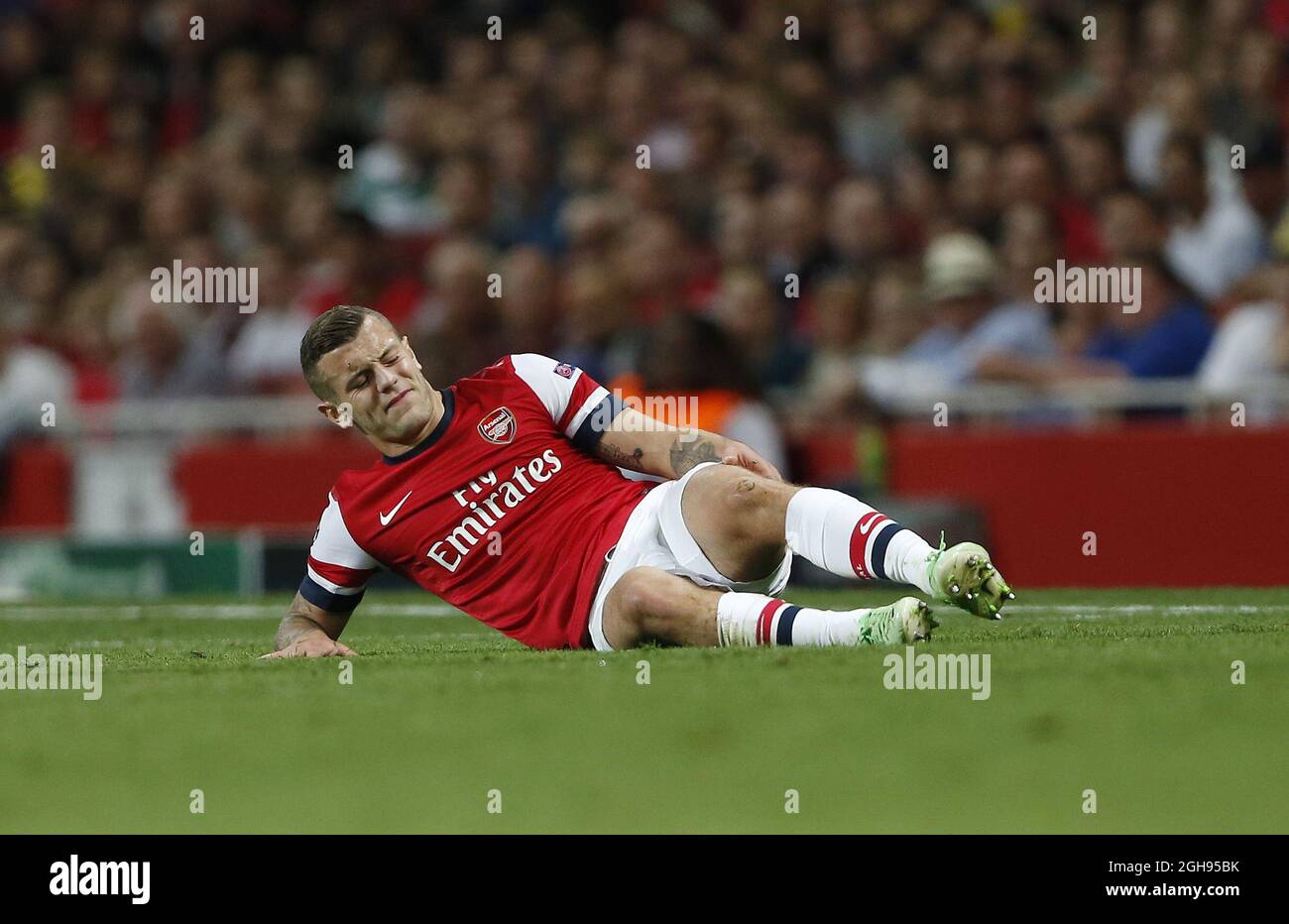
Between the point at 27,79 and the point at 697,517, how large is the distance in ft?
43.2

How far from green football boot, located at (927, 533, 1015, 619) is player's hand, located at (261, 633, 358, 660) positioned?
2.08 metres

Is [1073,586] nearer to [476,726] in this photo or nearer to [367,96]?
[476,726]

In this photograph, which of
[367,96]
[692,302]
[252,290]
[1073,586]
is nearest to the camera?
[1073,586]

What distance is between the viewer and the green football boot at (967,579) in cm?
541

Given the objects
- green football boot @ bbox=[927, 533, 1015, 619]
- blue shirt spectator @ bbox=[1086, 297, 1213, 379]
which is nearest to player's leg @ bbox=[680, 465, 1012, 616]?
green football boot @ bbox=[927, 533, 1015, 619]

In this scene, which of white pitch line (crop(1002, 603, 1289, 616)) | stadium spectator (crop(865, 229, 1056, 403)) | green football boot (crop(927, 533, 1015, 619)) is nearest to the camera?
green football boot (crop(927, 533, 1015, 619))

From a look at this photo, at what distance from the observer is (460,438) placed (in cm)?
649

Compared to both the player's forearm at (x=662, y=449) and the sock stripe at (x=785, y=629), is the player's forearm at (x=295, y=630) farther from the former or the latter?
the sock stripe at (x=785, y=629)

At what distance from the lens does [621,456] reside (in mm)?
6598

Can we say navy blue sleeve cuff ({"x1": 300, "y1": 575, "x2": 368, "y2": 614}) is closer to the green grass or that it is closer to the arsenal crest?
the green grass

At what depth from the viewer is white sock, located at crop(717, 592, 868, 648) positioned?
5.79 m

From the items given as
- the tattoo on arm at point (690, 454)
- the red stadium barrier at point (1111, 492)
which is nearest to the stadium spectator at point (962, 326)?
the red stadium barrier at point (1111, 492)

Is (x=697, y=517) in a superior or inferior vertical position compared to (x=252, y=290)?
inferior

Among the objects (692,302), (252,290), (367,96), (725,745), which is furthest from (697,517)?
(367,96)
